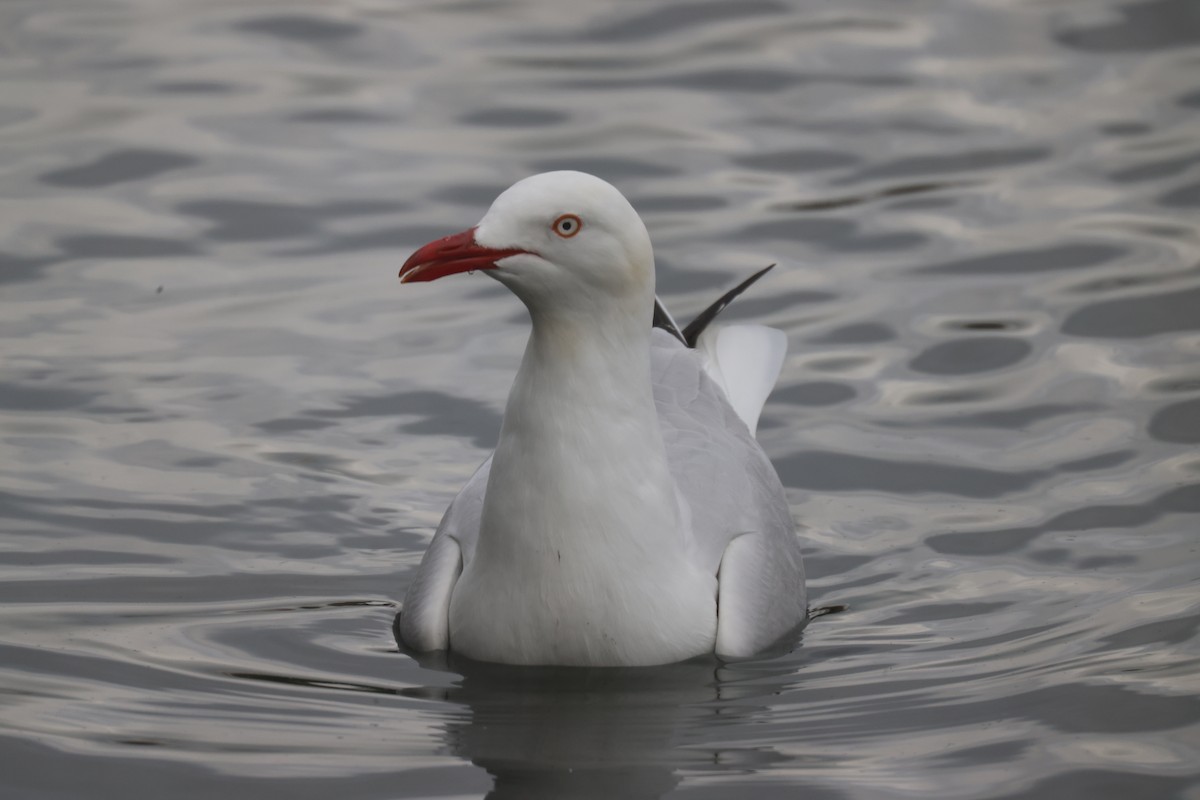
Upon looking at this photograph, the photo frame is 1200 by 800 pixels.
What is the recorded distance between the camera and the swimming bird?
538 cm

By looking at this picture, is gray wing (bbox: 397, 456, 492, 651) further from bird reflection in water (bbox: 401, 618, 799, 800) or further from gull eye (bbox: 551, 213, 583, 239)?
gull eye (bbox: 551, 213, 583, 239)

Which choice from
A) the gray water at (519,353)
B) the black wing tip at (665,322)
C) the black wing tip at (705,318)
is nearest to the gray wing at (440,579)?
the gray water at (519,353)

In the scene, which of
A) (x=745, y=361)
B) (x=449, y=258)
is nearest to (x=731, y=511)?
(x=449, y=258)

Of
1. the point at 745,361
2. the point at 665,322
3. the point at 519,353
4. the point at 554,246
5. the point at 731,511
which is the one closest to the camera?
the point at 554,246

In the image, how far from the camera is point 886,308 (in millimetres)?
9422

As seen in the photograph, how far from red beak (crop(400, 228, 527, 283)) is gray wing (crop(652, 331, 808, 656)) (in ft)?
4.12

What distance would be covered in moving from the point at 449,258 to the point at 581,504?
879 millimetres

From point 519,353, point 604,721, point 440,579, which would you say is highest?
point 440,579

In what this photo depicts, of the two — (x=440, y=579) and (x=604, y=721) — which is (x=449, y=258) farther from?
(x=604, y=721)

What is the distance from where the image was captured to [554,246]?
536 centimetres

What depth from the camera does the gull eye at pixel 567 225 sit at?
536cm

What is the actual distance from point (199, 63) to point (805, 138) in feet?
13.6

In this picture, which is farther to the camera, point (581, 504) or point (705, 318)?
point (705, 318)

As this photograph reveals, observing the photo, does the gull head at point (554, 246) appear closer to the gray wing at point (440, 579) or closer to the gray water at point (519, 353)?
the gray wing at point (440, 579)
